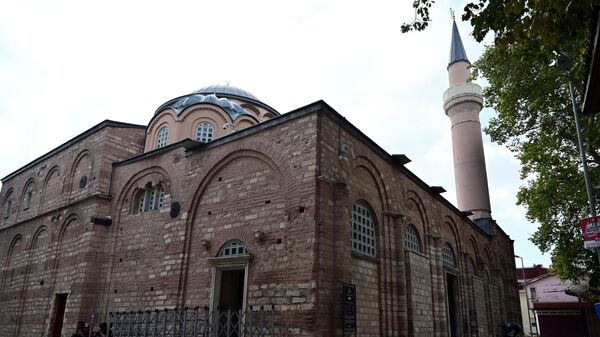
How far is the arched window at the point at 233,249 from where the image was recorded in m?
10.5

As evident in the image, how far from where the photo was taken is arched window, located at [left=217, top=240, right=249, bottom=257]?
34.6 feet

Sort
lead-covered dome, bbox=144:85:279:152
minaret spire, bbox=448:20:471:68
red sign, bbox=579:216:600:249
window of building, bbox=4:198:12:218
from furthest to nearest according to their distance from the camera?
minaret spire, bbox=448:20:471:68 → window of building, bbox=4:198:12:218 → lead-covered dome, bbox=144:85:279:152 → red sign, bbox=579:216:600:249

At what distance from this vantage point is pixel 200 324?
A: 33.8ft

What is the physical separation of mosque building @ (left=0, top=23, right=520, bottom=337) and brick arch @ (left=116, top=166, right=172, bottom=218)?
52 millimetres

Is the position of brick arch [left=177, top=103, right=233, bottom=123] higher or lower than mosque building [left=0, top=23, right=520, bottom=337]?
higher

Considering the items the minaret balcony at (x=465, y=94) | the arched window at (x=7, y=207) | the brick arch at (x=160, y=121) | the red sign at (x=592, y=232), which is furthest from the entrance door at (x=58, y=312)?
the minaret balcony at (x=465, y=94)

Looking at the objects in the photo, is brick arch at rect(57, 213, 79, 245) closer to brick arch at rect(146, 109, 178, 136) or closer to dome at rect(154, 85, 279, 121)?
brick arch at rect(146, 109, 178, 136)

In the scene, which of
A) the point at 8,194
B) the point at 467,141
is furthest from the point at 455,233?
the point at 8,194

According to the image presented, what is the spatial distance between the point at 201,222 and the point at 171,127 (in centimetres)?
545

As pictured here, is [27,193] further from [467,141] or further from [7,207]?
[467,141]

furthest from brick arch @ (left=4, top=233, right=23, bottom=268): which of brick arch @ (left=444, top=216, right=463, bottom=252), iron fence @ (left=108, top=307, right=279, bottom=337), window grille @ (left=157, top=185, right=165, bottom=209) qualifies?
brick arch @ (left=444, top=216, right=463, bottom=252)

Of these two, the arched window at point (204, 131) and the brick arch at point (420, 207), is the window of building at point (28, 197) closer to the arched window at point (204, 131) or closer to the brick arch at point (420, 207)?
the arched window at point (204, 131)

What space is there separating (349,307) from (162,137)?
33.0 ft

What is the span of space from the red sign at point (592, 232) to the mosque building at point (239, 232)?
4.53 metres
